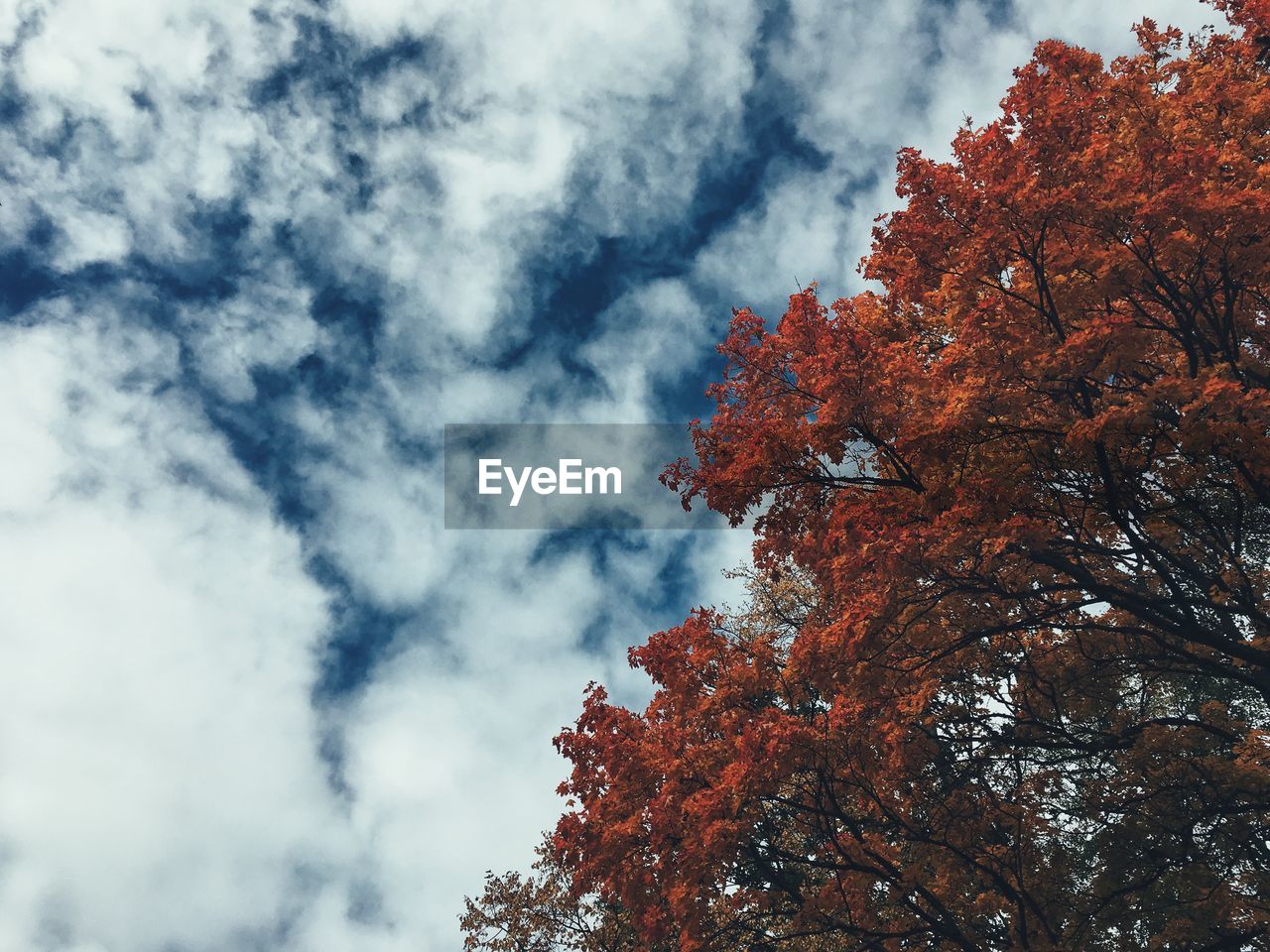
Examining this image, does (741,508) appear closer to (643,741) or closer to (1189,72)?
(643,741)

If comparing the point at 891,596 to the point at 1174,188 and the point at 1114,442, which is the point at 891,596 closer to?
the point at 1114,442

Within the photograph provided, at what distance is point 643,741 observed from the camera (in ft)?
44.3

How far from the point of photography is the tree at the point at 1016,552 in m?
8.70

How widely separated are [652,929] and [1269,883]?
24.4ft

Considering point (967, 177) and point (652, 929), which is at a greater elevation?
point (967, 177)

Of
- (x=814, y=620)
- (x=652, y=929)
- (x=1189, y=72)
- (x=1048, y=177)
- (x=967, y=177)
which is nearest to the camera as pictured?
(x=1048, y=177)

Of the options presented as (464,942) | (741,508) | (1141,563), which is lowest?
(464,942)

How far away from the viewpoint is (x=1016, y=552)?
985cm

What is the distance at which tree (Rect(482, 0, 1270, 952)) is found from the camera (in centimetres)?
870

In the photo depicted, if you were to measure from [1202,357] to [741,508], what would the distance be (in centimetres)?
500

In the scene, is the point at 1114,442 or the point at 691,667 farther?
the point at 691,667

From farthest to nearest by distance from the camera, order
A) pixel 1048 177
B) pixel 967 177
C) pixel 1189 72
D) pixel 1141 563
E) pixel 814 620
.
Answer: pixel 814 620
pixel 1141 563
pixel 1189 72
pixel 967 177
pixel 1048 177

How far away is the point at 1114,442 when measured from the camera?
9648 mm

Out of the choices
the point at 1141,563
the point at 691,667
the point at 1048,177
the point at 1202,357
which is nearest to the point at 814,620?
the point at 691,667
